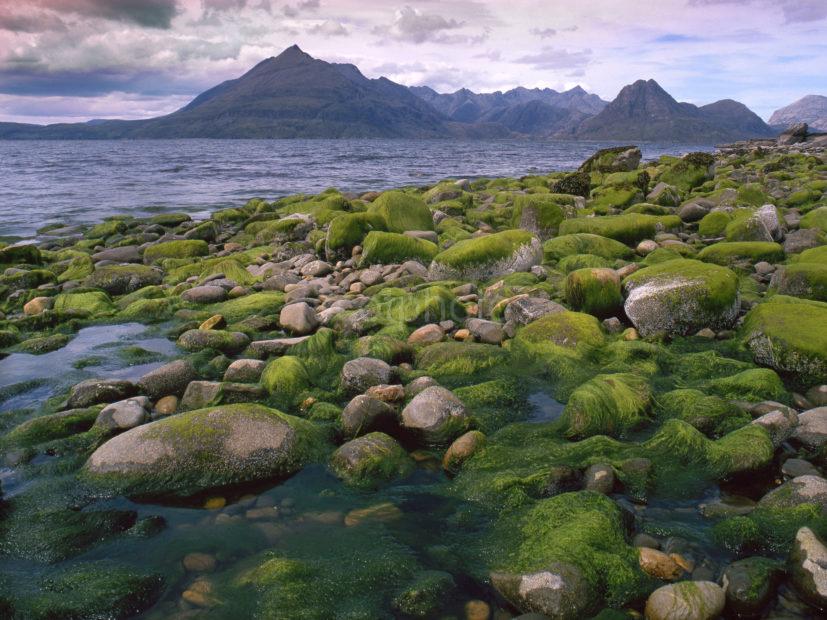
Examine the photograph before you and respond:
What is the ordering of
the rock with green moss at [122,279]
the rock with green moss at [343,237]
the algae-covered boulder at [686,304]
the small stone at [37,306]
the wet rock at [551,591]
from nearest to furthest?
1. the wet rock at [551,591]
2. the algae-covered boulder at [686,304]
3. the small stone at [37,306]
4. the rock with green moss at [122,279]
5. the rock with green moss at [343,237]

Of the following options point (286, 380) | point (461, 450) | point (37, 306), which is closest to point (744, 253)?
point (461, 450)

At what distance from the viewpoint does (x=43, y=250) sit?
16.3 meters

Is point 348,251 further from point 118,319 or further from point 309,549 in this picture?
point 309,549

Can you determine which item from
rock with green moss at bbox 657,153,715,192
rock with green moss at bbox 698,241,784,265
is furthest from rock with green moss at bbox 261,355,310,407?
rock with green moss at bbox 657,153,715,192

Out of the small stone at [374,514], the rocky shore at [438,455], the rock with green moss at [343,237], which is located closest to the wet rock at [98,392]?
the rocky shore at [438,455]

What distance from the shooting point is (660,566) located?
3391 mm

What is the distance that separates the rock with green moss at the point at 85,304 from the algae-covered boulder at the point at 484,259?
6058 mm

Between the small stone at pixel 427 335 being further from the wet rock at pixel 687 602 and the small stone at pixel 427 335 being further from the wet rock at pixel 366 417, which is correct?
the wet rock at pixel 687 602

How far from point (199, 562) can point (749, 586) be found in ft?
11.3

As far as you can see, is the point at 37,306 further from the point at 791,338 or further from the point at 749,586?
the point at 791,338

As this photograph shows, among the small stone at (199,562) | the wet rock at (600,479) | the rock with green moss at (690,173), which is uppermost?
the rock with green moss at (690,173)

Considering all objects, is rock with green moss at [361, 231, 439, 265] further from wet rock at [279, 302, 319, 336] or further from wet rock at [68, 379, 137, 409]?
wet rock at [68, 379, 137, 409]

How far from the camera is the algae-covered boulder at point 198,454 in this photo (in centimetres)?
446

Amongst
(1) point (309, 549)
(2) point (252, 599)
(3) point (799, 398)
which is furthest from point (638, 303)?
(2) point (252, 599)
